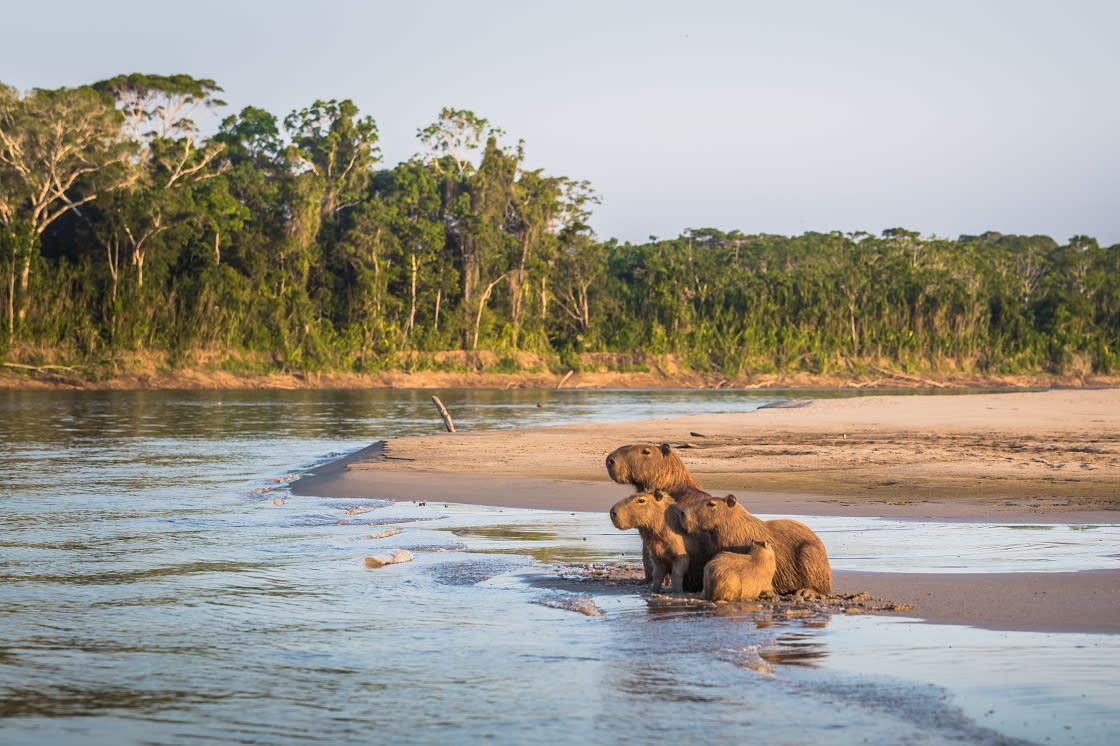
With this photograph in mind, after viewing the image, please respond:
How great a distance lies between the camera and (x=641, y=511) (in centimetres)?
894

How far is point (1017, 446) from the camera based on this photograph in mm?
21672

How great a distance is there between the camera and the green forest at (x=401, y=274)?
207 feet

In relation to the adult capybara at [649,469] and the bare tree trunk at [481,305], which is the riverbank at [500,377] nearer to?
the bare tree trunk at [481,305]

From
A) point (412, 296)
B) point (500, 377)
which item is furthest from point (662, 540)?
point (500, 377)

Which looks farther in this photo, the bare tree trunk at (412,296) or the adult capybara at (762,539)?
the bare tree trunk at (412,296)

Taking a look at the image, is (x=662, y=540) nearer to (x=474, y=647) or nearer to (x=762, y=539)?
(x=762, y=539)

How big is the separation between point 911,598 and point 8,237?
59.2m

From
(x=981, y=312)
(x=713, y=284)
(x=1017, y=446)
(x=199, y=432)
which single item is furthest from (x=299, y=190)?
(x=1017, y=446)

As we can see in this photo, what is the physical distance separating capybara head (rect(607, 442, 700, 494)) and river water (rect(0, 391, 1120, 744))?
0.83 meters

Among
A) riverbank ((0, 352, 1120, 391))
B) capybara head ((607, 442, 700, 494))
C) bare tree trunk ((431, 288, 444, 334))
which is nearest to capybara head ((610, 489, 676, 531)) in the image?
capybara head ((607, 442, 700, 494))

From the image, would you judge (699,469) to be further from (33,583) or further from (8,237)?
(8,237)

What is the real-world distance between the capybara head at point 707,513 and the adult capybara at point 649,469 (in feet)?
2.20

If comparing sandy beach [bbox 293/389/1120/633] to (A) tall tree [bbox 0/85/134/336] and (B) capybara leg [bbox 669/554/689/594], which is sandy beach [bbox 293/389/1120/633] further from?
(A) tall tree [bbox 0/85/134/336]

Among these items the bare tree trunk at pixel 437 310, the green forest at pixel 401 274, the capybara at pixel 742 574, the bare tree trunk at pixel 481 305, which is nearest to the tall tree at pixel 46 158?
the green forest at pixel 401 274
